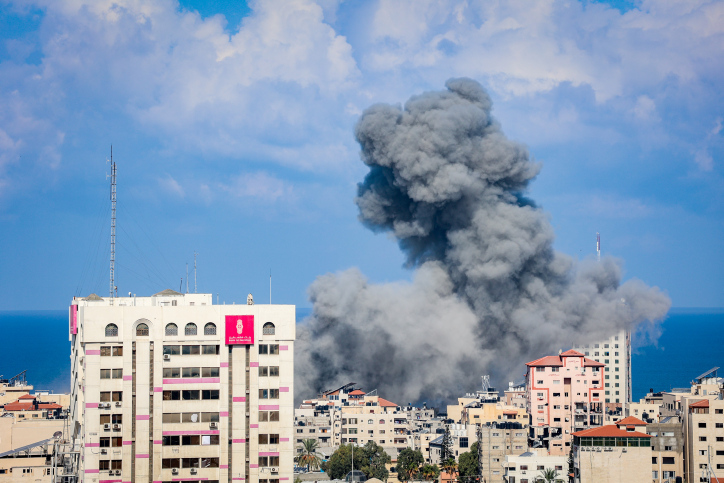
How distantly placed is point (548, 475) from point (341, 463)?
13889 mm

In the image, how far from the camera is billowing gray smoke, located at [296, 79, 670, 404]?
279 feet

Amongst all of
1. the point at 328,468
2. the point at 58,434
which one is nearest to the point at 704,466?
the point at 328,468

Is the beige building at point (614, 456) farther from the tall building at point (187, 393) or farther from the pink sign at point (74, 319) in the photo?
the pink sign at point (74, 319)

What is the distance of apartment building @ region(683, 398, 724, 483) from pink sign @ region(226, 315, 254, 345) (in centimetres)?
2873

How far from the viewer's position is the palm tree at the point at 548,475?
2259 inches

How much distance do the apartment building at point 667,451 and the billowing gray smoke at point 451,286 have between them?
25.1 m

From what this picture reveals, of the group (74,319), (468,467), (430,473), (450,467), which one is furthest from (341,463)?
(74,319)

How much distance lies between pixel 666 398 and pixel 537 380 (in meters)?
7.97

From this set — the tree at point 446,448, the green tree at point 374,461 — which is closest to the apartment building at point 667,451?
the tree at point 446,448

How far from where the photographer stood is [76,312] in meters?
44.8

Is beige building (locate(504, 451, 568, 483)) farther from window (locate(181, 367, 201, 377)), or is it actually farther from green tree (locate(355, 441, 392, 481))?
window (locate(181, 367, 201, 377))

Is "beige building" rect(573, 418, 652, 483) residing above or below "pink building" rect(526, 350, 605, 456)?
below

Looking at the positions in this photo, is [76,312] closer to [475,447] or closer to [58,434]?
[58,434]

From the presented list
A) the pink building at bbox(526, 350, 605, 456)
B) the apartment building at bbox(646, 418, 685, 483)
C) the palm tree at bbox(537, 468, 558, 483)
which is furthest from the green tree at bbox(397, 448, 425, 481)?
the apartment building at bbox(646, 418, 685, 483)
